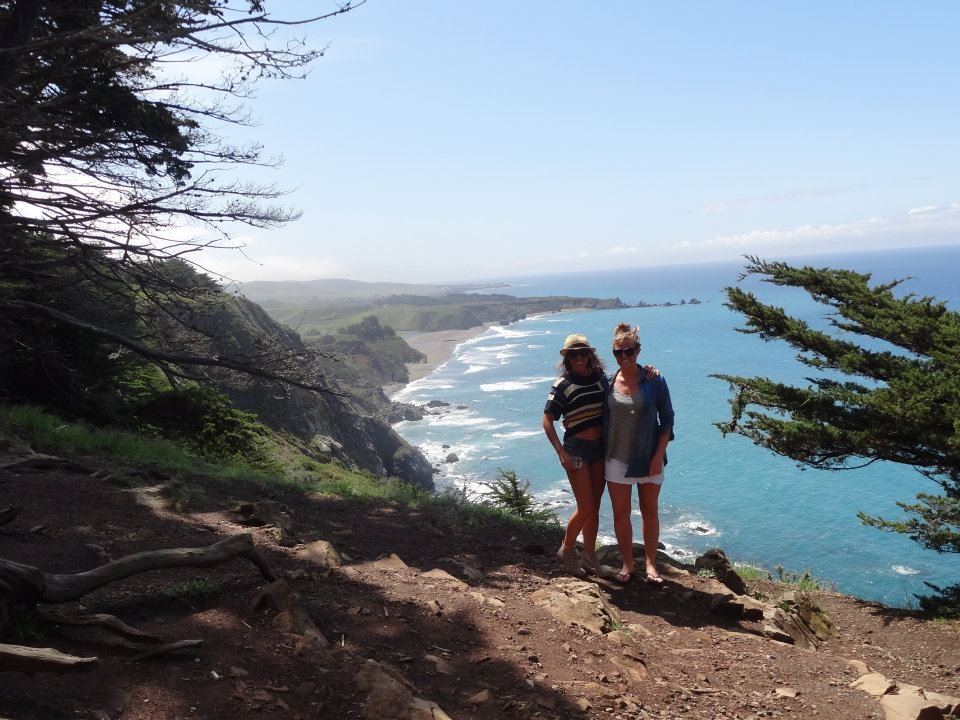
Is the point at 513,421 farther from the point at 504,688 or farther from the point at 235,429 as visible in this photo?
the point at 504,688

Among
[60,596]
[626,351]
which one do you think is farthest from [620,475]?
[60,596]

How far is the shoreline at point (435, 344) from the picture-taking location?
3959 inches

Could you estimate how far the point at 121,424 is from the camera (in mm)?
13539

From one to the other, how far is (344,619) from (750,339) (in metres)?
110

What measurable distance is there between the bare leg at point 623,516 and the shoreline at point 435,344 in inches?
3346

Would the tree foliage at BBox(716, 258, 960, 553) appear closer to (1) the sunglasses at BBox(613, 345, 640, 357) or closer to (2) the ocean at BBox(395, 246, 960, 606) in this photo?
(2) the ocean at BBox(395, 246, 960, 606)

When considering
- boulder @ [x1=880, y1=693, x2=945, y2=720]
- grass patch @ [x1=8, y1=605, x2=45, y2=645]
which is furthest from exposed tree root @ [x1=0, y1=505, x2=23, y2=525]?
boulder @ [x1=880, y1=693, x2=945, y2=720]

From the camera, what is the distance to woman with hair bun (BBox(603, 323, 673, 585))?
5.55m

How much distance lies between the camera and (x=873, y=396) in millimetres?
8547

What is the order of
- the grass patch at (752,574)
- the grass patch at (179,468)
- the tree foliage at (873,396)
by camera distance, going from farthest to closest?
1. the grass patch at (179,468)
2. the tree foliage at (873,396)
3. the grass patch at (752,574)

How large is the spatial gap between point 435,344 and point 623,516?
12897 cm

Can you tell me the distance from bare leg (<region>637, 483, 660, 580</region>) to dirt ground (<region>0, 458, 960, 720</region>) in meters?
0.21

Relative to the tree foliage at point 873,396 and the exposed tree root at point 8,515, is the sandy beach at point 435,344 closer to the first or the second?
the tree foliage at point 873,396

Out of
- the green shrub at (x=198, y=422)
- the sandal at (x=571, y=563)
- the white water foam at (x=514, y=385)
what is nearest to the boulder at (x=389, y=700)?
the sandal at (x=571, y=563)
